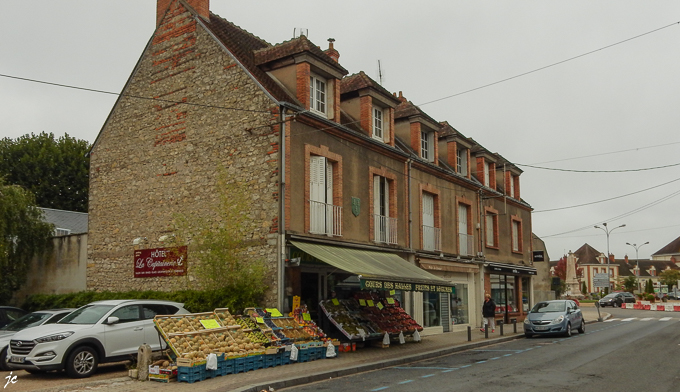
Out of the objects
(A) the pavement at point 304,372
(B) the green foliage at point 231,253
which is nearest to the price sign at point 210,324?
(A) the pavement at point 304,372

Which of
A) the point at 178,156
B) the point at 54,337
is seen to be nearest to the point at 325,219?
the point at 178,156

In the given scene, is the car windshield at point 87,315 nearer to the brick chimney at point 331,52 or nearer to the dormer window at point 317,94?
the dormer window at point 317,94

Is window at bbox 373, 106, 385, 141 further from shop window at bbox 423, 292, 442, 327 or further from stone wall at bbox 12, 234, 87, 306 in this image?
stone wall at bbox 12, 234, 87, 306

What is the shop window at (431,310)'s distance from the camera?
2146 centimetres

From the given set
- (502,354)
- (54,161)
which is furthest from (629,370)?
(54,161)

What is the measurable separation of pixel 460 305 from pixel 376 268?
10017 mm

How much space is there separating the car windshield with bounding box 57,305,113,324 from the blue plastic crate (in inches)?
101

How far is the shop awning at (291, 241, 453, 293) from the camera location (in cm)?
1428

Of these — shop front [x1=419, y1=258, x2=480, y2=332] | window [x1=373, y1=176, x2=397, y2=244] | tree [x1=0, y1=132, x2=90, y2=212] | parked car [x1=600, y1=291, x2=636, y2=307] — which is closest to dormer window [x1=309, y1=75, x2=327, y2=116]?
window [x1=373, y1=176, x2=397, y2=244]

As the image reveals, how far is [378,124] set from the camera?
20.4 metres

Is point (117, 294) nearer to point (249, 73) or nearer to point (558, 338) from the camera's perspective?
point (249, 73)

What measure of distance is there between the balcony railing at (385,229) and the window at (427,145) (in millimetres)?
4679

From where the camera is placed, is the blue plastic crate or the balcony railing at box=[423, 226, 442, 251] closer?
the blue plastic crate

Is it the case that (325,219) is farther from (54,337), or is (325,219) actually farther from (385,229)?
(54,337)
